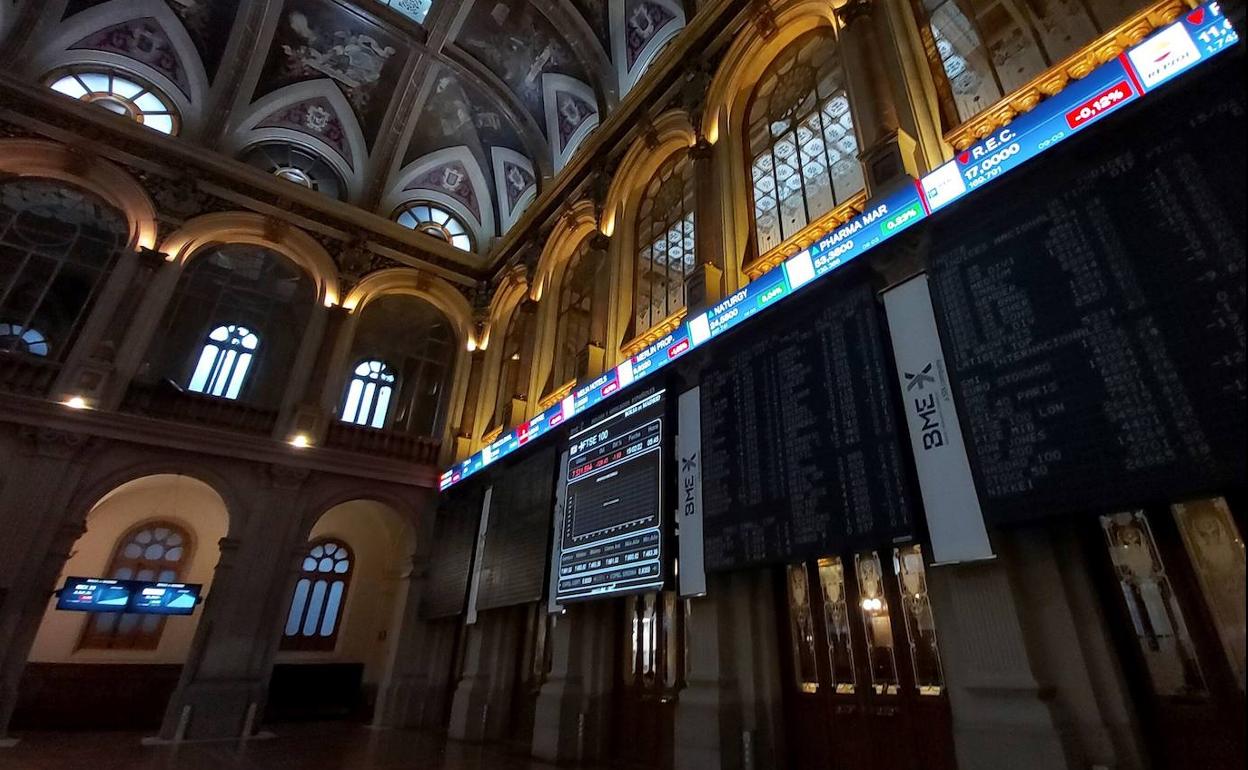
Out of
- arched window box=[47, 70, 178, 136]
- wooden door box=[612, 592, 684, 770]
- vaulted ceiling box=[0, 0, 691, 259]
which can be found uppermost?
vaulted ceiling box=[0, 0, 691, 259]

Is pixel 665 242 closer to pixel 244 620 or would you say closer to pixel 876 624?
pixel 876 624

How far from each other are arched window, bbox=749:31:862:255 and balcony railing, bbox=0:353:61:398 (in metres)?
11.4

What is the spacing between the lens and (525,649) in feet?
30.7

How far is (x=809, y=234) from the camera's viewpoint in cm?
652

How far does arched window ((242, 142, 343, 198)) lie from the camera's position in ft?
43.3

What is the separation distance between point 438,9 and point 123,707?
49.5 ft

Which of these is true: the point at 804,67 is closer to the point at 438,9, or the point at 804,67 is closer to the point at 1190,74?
the point at 1190,74

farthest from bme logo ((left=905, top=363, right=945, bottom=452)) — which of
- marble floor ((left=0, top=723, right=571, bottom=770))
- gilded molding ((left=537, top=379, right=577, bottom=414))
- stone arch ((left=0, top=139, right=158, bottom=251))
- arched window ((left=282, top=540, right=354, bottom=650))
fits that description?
stone arch ((left=0, top=139, right=158, bottom=251))

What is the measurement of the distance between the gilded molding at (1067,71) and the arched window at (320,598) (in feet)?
45.1

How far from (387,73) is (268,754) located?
13.5m

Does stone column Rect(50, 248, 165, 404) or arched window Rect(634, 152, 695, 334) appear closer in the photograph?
arched window Rect(634, 152, 695, 334)

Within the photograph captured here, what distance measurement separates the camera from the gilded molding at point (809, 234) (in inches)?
239

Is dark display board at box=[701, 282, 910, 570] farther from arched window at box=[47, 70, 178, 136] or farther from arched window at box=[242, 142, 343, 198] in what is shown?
arched window at box=[47, 70, 178, 136]

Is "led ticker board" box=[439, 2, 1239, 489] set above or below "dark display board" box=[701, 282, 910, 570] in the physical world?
above
